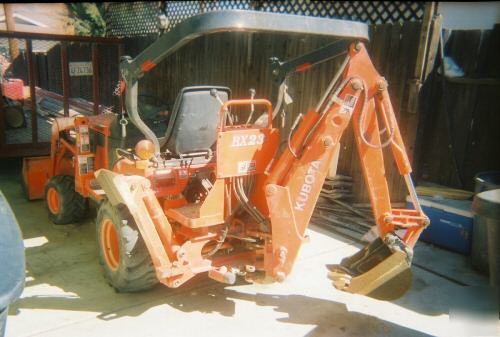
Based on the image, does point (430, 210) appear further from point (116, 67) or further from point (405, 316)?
point (116, 67)

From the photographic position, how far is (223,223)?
3490 mm

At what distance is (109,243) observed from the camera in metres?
3.87

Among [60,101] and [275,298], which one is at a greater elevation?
[60,101]

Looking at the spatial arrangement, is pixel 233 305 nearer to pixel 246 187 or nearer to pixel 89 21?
pixel 246 187

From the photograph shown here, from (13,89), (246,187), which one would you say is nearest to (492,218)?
(246,187)

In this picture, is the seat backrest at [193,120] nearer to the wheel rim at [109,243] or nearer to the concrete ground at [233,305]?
the wheel rim at [109,243]

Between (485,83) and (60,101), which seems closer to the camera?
(485,83)

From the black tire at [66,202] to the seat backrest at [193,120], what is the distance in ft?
5.95

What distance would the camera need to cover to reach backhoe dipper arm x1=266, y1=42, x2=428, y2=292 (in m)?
3.14

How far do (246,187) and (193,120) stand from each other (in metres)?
0.73

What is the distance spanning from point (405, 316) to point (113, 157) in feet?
10.1

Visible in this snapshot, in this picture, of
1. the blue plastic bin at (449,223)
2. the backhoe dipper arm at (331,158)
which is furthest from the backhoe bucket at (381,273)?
the blue plastic bin at (449,223)

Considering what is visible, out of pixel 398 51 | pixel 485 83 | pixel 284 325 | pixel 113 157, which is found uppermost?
pixel 398 51

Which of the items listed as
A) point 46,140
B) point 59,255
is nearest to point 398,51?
point 59,255
